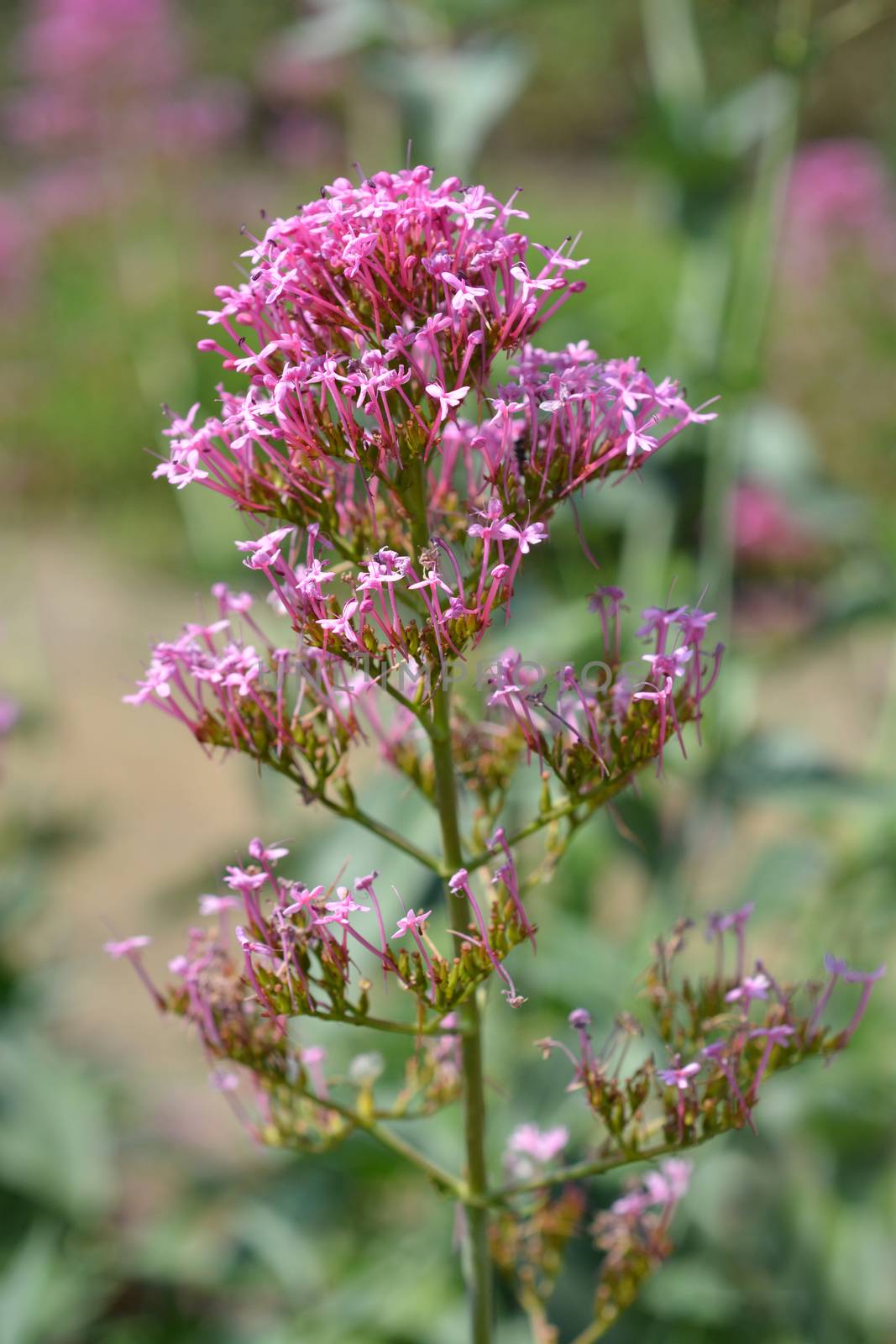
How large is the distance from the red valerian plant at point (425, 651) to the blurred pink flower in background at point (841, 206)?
9.82ft

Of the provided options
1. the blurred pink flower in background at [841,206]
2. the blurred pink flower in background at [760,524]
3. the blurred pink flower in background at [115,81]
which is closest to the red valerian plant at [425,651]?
the blurred pink flower in background at [115,81]

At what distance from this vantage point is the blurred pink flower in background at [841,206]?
3527 millimetres

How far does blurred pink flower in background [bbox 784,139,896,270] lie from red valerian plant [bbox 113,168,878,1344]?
2.99m

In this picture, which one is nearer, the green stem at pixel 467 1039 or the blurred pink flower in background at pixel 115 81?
the green stem at pixel 467 1039

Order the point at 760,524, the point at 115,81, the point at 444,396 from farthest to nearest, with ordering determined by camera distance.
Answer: the point at 760,524
the point at 115,81
the point at 444,396

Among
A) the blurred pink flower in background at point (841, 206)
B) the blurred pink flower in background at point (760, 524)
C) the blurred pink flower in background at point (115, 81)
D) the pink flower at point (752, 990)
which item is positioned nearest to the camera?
the pink flower at point (752, 990)

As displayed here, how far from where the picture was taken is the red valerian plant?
2.44 feet

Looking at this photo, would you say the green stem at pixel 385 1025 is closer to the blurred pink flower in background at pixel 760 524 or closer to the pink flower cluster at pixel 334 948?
the pink flower cluster at pixel 334 948

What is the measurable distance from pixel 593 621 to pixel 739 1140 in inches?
29.8

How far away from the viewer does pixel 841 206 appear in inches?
139

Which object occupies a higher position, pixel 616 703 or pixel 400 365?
pixel 400 365

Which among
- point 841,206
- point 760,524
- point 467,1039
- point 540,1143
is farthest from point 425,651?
point 841,206

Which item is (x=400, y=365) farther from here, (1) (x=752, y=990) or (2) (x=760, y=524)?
(2) (x=760, y=524)

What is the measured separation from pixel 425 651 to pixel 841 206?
322 cm
